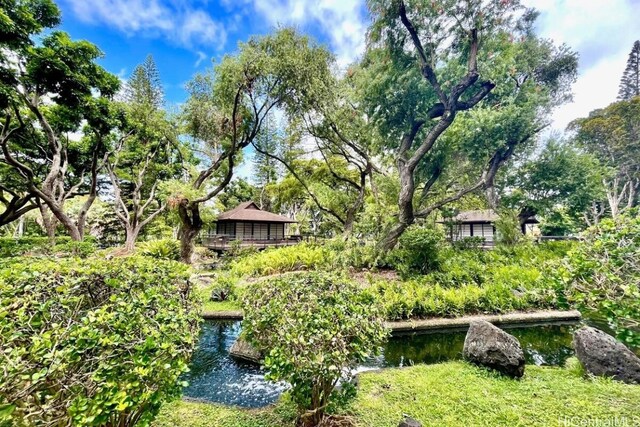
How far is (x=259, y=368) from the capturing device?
14.3ft

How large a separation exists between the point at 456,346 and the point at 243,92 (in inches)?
410

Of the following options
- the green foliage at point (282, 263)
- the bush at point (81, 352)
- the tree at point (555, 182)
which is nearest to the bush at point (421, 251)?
the green foliage at point (282, 263)

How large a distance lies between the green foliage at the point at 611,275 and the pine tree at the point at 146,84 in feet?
86.6

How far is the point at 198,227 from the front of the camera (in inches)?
492

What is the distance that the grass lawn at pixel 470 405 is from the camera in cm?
274

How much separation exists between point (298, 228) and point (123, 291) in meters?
25.6

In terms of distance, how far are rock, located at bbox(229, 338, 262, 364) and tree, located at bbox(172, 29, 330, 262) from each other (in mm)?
8316

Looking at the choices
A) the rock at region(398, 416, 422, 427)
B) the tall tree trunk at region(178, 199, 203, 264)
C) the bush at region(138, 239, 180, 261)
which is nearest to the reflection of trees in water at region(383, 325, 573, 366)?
the rock at region(398, 416, 422, 427)

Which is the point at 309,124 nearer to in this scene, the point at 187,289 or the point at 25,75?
the point at 25,75

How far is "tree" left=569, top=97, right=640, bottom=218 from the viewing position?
1966cm

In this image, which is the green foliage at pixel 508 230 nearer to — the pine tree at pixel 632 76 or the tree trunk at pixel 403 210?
the tree trunk at pixel 403 210

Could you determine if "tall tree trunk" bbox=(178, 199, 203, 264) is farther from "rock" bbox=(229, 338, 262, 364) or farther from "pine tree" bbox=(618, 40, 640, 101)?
"pine tree" bbox=(618, 40, 640, 101)

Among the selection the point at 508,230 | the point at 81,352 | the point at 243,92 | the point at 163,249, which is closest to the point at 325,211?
the point at 243,92

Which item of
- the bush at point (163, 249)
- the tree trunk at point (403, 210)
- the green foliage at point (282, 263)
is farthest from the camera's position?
the bush at point (163, 249)
